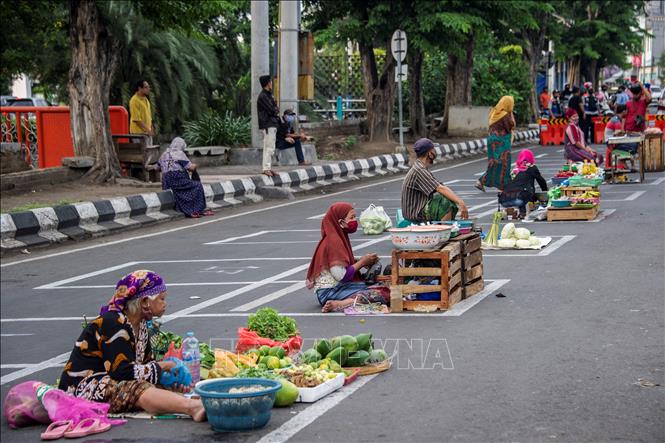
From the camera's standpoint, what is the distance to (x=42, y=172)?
21.0 meters

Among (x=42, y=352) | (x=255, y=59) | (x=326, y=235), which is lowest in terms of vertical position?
(x=42, y=352)

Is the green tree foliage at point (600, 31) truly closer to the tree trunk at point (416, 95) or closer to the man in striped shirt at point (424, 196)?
the tree trunk at point (416, 95)

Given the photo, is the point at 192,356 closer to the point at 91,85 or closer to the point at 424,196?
the point at 424,196

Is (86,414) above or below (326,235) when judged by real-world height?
below

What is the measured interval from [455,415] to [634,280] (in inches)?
207

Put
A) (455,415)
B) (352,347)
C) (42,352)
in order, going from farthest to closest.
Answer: (42,352), (352,347), (455,415)

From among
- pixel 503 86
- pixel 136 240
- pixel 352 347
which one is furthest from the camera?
pixel 503 86

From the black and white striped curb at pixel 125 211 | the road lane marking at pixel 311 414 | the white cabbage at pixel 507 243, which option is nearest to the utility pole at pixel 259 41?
the black and white striped curb at pixel 125 211

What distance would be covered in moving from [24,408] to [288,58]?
68.9ft

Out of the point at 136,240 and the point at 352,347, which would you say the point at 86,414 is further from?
the point at 136,240

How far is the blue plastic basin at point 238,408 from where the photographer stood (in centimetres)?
649

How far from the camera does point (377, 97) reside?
35.1 m

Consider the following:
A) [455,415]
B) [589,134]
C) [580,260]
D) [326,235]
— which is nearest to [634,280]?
[580,260]

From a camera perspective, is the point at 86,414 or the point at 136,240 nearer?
the point at 86,414
